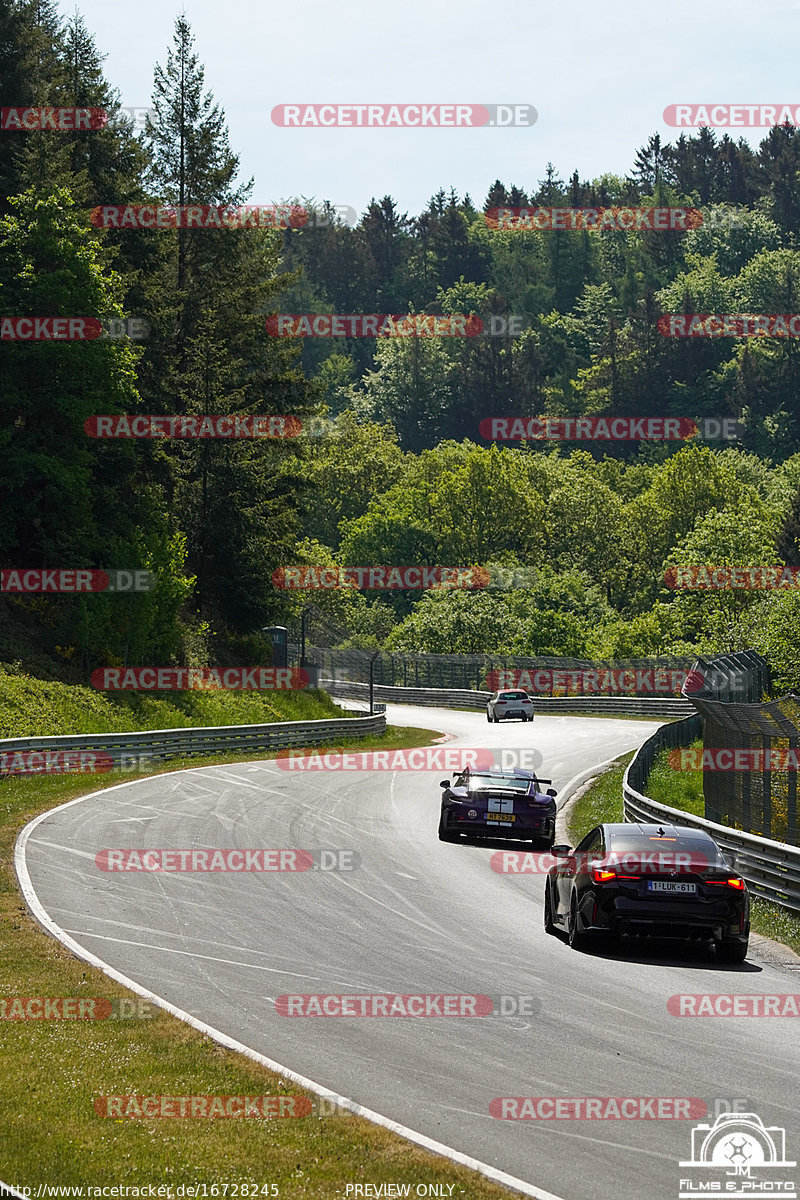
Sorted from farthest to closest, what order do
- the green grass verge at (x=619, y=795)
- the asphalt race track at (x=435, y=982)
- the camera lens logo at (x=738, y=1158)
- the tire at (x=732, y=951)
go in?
1. the green grass verge at (x=619, y=795)
2. the tire at (x=732, y=951)
3. the asphalt race track at (x=435, y=982)
4. the camera lens logo at (x=738, y=1158)

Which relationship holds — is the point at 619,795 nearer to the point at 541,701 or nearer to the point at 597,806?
the point at 597,806

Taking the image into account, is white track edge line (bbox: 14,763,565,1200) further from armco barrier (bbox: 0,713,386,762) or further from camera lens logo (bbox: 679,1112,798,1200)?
armco barrier (bbox: 0,713,386,762)

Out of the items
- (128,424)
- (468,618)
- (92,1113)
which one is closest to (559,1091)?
(92,1113)

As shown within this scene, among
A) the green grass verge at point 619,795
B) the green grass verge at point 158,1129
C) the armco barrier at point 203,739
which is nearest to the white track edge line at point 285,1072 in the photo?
the green grass verge at point 158,1129

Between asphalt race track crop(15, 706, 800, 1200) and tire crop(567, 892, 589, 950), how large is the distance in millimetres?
228

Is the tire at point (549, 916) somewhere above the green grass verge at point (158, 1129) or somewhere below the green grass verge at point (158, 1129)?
below

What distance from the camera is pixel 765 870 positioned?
17.0 metres

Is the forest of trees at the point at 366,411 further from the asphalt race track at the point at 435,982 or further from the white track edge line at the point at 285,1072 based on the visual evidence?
the white track edge line at the point at 285,1072

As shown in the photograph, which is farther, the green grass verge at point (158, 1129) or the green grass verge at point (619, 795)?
the green grass verge at point (619, 795)

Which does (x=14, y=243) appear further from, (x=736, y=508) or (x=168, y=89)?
(x=736, y=508)

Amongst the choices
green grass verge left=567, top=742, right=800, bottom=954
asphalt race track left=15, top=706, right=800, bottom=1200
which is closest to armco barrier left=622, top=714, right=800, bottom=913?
asphalt race track left=15, top=706, right=800, bottom=1200

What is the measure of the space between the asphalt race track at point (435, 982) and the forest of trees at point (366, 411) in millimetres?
24867

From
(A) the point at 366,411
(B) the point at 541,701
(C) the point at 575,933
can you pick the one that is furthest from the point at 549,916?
(A) the point at 366,411

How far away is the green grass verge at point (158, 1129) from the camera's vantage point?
7.07m
